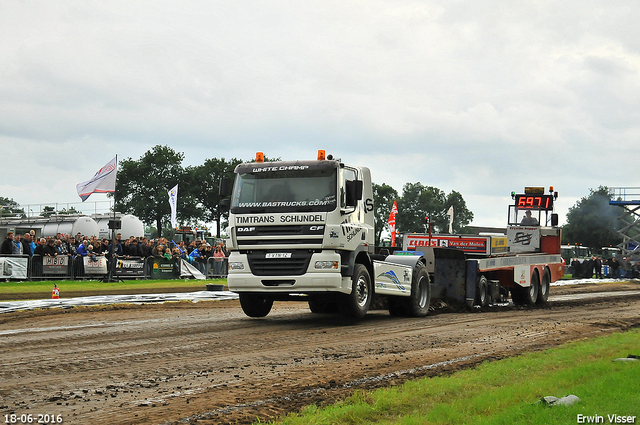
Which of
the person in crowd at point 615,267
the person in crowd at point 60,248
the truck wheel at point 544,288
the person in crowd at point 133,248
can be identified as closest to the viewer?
the truck wheel at point 544,288

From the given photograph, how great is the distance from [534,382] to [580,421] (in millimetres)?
1953

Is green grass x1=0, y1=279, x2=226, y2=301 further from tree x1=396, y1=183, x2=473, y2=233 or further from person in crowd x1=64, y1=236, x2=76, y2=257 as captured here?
tree x1=396, y1=183, x2=473, y2=233

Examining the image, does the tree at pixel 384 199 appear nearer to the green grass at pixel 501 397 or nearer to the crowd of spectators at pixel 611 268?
the crowd of spectators at pixel 611 268

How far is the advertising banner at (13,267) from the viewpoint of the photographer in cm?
2422

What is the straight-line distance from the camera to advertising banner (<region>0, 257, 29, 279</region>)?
79.5 ft

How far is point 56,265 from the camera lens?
84.8 ft

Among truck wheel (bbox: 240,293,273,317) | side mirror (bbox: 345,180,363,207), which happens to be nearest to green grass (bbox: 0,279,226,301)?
truck wheel (bbox: 240,293,273,317)

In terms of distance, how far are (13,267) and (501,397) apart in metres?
21.8

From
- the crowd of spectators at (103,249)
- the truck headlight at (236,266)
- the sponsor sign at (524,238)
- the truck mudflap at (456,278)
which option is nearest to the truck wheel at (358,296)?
the truck headlight at (236,266)

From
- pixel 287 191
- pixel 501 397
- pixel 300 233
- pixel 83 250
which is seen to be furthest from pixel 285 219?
pixel 83 250

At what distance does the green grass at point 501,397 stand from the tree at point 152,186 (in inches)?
3318

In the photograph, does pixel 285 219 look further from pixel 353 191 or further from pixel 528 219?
pixel 528 219

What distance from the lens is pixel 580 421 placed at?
5.66 m

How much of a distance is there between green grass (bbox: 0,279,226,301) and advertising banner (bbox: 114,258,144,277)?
51 centimetres
